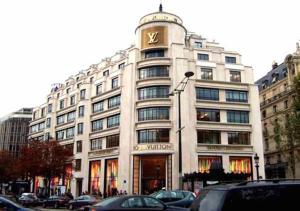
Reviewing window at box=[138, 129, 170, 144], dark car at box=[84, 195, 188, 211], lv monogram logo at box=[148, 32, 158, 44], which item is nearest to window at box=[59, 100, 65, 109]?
lv monogram logo at box=[148, 32, 158, 44]

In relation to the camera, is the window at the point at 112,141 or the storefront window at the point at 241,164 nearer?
the storefront window at the point at 241,164

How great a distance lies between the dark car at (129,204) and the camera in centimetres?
1248

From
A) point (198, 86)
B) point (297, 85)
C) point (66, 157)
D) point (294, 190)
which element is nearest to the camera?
point (294, 190)

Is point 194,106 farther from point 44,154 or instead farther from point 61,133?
Result: point 61,133

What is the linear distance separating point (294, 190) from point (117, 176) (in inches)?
1758

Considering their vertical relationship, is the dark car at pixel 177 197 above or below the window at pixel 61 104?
below

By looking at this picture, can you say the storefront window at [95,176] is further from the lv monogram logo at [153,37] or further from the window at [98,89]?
the lv monogram logo at [153,37]

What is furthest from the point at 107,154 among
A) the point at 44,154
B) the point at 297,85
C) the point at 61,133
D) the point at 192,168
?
the point at 297,85

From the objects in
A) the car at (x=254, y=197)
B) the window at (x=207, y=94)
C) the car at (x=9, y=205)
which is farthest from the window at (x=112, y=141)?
the car at (x=254, y=197)

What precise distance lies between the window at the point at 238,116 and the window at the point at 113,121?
1536 centimetres

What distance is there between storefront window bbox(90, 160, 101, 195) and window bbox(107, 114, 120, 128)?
5966mm

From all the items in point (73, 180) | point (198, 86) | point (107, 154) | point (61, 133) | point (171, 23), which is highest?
point (171, 23)

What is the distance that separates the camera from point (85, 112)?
59812 mm

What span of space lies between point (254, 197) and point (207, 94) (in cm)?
4419
